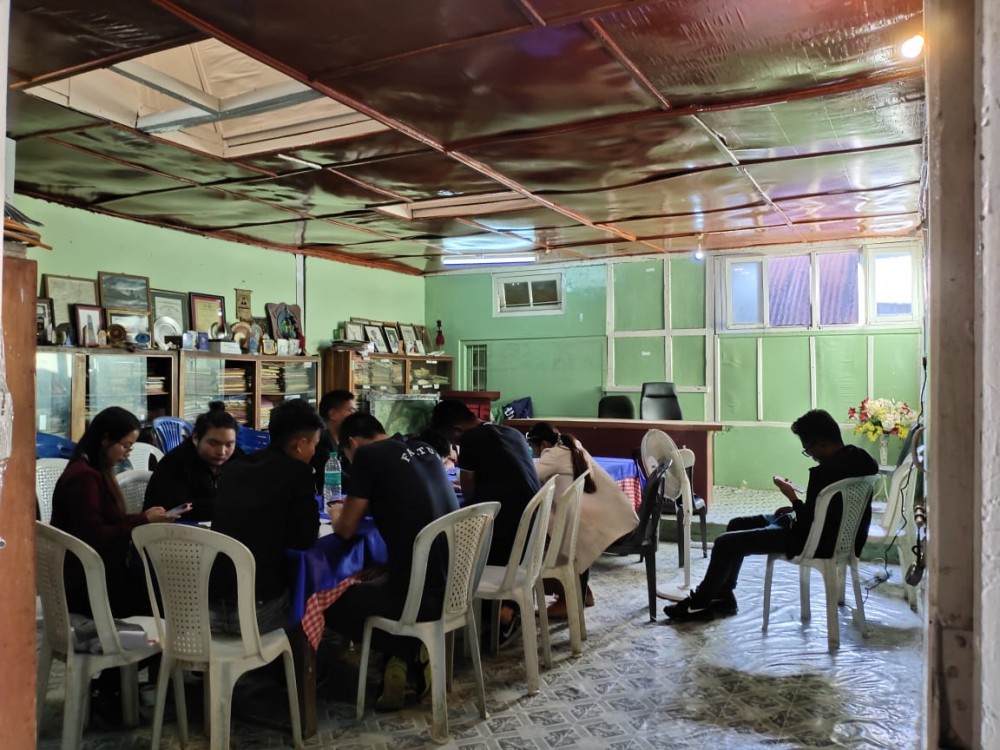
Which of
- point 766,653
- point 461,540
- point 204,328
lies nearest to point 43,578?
point 461,540

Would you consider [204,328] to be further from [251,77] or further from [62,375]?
[251,77]

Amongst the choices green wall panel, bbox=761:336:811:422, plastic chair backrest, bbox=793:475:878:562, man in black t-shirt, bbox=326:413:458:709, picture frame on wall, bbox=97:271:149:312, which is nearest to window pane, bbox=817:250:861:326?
green wall panel, bbox=761:336:811:422

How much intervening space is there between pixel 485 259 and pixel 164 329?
3.66 meters

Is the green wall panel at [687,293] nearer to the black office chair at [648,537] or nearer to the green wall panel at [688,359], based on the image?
the green wall panel at [688,359]

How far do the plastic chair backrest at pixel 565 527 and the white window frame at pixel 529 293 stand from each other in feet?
18.4

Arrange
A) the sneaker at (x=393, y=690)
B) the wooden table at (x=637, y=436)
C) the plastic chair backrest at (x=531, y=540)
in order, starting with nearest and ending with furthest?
the sneaker at (x=393, y=690)
the plastic chair backrest at (x=531, y=540)
the wooden table at (x=637, y=436)

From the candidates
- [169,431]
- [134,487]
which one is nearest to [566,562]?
[134,487]

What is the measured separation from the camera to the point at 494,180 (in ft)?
16.3

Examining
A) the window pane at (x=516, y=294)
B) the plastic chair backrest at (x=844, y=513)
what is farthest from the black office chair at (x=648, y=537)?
the window pane at (x=516, y=294)

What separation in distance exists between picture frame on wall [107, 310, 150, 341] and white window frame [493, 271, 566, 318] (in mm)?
4465

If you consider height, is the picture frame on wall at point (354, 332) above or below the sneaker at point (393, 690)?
above

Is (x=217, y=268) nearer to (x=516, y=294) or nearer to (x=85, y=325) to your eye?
(x=85, y=325)

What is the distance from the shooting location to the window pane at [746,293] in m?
8.16

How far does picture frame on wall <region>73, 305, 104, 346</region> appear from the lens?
A: 5.47m
